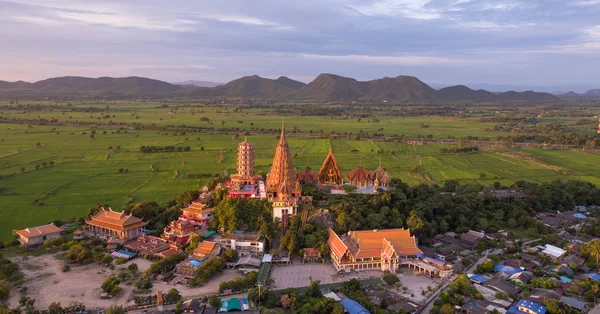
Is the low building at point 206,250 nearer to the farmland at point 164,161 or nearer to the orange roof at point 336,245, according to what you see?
the orange roof at point 336,245

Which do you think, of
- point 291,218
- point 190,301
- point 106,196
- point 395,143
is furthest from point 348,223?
point 395,143

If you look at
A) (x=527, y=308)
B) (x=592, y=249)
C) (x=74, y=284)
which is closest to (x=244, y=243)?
(x=74, y=284)

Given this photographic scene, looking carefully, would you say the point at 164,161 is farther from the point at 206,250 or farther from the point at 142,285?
the point at 142,285

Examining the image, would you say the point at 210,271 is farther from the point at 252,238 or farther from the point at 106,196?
the point at 106,196

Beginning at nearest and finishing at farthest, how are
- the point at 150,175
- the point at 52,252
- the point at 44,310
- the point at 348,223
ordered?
1. the point at 44,310
2. the point at 52,252
3. the point at 348,223
4. the point at 150,175

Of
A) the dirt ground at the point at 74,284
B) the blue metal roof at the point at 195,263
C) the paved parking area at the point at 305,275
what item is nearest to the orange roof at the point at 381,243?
the paved parking area at the point at 305,275

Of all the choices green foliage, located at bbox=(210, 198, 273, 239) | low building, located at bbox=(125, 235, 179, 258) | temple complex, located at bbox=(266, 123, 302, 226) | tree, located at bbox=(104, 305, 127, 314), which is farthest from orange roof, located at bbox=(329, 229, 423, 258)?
tree, located at bbox=(104, 305, 127, 314)

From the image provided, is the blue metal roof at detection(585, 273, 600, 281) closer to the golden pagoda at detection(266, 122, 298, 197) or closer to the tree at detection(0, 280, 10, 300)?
the golden pagoda at detection(266, 122, 298, 197)
